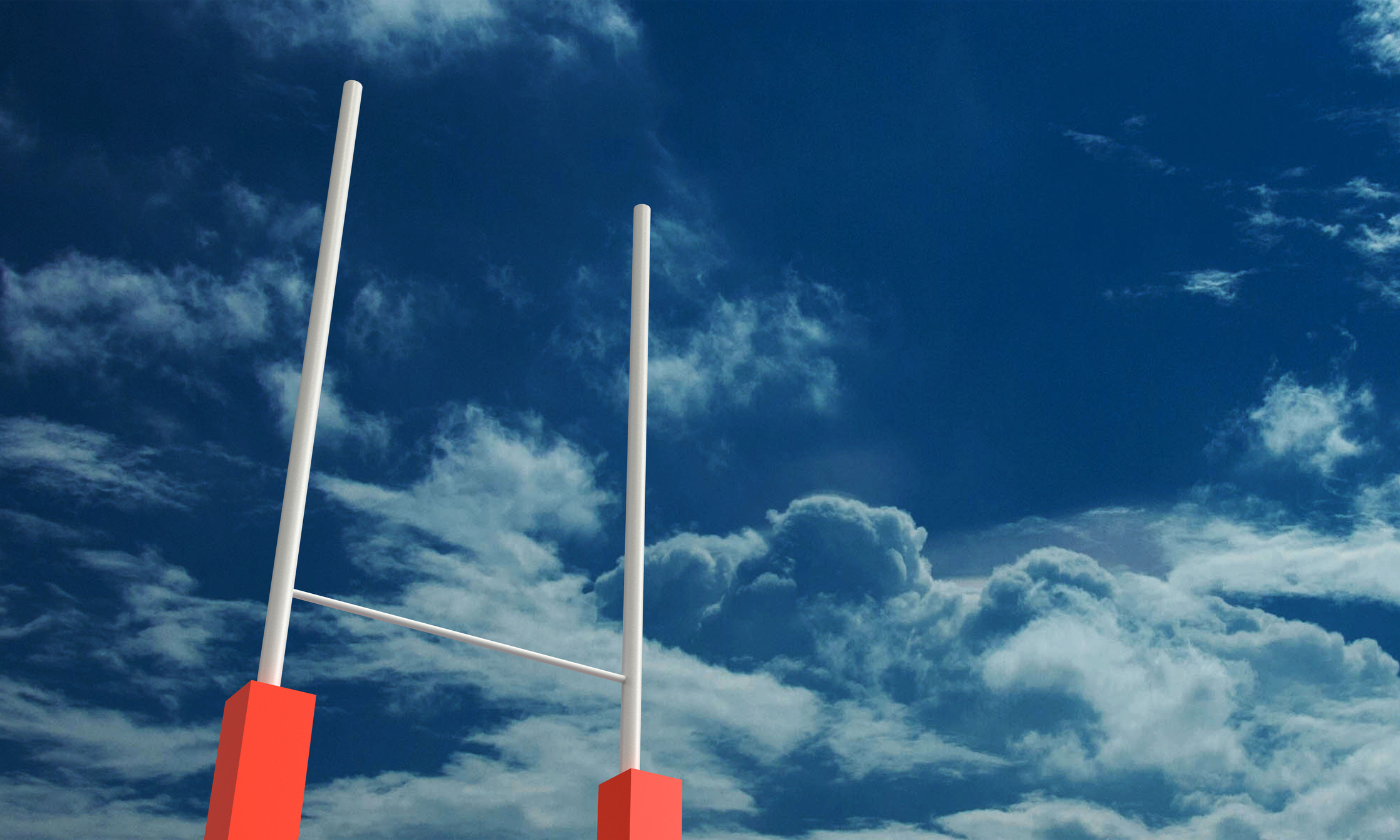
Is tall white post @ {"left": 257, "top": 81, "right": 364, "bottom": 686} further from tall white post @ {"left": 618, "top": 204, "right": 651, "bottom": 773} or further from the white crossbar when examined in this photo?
tall white post @ {"left": 618, "top": 204, "right": 651, "bottom": 773}

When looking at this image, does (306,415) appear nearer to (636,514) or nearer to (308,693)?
(308,693)

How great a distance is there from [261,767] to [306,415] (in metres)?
1.30

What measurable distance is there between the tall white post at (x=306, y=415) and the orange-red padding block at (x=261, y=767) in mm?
146

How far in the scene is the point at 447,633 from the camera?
4.86m

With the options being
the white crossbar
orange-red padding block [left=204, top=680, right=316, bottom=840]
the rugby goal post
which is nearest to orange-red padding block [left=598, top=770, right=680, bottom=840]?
the rugby goal post

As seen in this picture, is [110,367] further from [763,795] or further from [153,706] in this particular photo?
[763,795]

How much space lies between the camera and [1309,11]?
17750 mm

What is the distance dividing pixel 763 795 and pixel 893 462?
4594mm

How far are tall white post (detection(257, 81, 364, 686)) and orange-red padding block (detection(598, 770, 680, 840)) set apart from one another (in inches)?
51.1

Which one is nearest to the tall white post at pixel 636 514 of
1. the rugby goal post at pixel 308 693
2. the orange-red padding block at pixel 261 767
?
the rugby goal post at pixel 308 693

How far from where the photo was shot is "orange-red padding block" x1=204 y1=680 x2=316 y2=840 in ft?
12.7

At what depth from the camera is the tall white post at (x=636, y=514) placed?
16.7 ft

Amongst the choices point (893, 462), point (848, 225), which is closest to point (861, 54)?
point (848, 225)

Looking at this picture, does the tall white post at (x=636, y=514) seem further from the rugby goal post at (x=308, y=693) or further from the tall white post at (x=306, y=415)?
the tall white post at (x=306, y=415)
